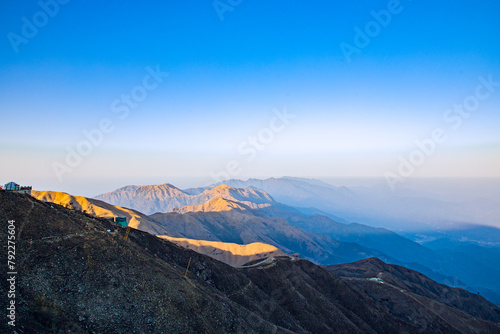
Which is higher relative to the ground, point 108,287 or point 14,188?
point 14,188

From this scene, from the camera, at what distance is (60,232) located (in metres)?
27.9

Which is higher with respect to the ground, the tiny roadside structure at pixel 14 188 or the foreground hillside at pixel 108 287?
the tiny roadside structure at pixel 14 188

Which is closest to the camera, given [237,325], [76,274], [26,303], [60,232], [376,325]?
[26,303]

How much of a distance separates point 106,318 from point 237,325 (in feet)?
48.4

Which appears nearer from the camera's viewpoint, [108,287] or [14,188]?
[108,287]

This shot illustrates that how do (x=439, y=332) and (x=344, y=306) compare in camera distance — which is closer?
(x=344, y=306)

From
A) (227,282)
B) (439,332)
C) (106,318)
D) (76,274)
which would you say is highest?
(76,274)

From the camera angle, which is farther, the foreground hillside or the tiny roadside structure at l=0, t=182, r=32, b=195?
the tiny roadside structure at l=0, t=182, r=32, b=195

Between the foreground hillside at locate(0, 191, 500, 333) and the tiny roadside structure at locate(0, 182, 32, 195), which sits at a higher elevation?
the tiny roadside structure at locate(0, 182, 32, 195)

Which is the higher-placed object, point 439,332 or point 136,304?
point 136,304

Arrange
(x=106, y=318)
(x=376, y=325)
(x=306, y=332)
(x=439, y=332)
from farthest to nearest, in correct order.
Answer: (x=439, y=332), (x=376, y=325), (x=306, y=332), (x=106, y=318)

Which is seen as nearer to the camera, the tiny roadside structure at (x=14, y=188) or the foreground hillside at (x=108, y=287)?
the foreground hillside at (x=108, y=287)

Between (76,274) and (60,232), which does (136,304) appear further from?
(60,232)

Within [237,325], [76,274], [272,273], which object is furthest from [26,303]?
[272,273]
